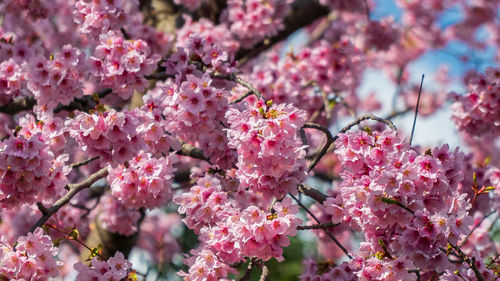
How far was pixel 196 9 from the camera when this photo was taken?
6.38m

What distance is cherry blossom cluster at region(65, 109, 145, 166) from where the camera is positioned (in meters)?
3.07

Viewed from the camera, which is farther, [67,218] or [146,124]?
[67,218]

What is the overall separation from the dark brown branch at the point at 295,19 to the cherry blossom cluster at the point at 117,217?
6.80ft

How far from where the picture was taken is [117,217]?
5.23 metres

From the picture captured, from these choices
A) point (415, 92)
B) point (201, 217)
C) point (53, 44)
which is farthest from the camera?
point (415, 92)

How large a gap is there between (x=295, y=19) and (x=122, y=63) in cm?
321

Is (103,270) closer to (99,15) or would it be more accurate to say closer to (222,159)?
(222,159)

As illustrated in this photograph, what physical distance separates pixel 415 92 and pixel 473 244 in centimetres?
553

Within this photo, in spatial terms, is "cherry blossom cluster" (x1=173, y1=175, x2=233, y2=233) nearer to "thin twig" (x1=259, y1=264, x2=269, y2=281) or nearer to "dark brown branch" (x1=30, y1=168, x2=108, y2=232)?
"thin twig" (x1=259, y1=264, x2=269, y2=281)

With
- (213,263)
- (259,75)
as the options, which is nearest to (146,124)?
(213,263)

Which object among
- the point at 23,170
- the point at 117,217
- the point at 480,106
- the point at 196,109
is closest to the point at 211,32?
the point at 117,217

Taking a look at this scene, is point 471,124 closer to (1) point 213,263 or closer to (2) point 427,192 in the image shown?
(2) point 427,192

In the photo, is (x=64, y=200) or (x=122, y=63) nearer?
A: (x=64, y=200)

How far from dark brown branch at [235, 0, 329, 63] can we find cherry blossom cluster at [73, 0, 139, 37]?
2.35 m
